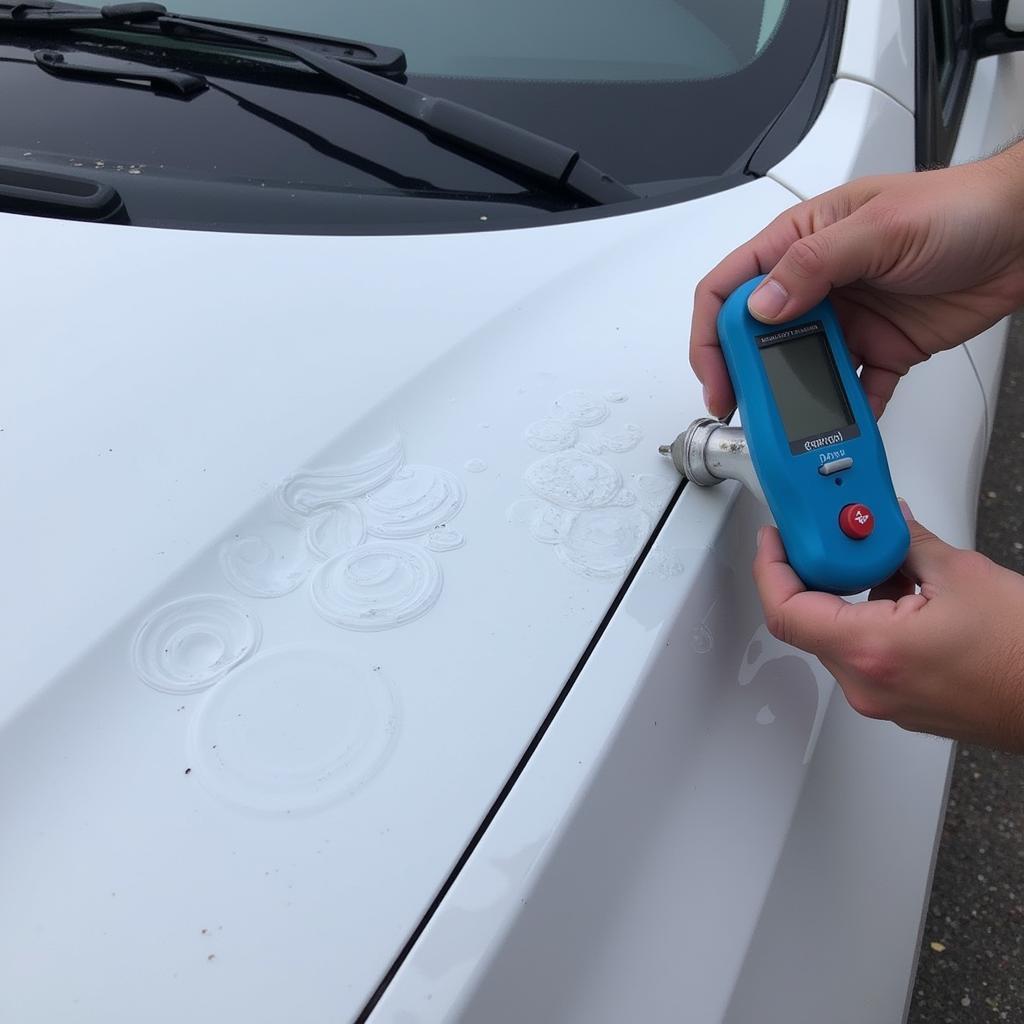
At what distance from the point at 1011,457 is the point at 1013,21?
4.93 ft

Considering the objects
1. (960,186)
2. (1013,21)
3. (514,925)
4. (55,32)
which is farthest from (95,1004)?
(1013,21)

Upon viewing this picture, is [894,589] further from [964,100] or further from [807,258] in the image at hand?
[964,100]

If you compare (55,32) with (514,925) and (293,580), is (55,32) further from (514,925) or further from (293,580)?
(514,925)

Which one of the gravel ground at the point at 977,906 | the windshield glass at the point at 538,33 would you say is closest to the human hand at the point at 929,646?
the windshield glass at the point at 538,33

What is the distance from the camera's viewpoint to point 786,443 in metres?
0.95

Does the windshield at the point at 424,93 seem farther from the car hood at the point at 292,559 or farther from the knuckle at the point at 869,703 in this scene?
the knuckle at the point at 869,703

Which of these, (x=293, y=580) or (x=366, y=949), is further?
(x=293, y=580)

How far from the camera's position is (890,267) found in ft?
3.65

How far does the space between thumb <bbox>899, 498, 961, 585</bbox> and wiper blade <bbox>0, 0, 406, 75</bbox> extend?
0.94 metres

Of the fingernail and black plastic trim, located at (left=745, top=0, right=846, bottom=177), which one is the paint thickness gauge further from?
black plastic trim, located at (left=745, top=0, right=846, bottom=177)

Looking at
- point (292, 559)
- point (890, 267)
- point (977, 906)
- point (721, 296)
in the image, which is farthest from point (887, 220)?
point (977, 906)

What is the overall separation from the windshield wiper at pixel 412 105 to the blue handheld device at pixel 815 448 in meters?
0.37

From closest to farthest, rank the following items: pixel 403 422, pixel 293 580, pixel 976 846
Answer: pixel 293 580 < pixel 403 422 < pixel 976 846

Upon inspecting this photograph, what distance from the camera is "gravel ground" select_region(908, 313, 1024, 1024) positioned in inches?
70.7
